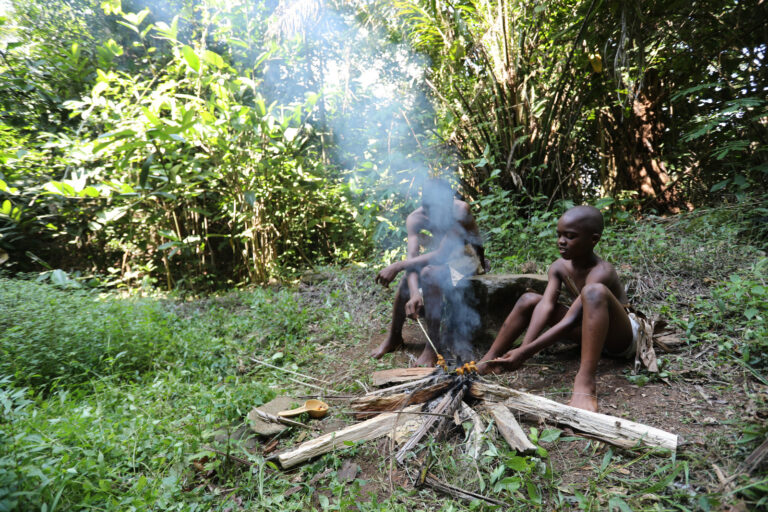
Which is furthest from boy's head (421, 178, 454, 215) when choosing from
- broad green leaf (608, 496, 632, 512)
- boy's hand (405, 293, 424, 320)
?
broad green leaf (608, 496, 632, 512)

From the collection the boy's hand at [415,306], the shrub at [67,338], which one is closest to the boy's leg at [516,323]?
the boy's hand at [415,306]

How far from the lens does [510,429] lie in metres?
1.68

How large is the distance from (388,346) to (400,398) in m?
0.92

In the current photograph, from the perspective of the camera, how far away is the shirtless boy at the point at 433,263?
2820 mm

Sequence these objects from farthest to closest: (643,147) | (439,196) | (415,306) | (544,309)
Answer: (643,147)
(439,196)
(415,306)
(544,309)

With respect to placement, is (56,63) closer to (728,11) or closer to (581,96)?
(581,96)

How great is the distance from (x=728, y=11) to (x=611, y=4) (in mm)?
1032

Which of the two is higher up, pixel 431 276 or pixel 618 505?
pixel 431 276

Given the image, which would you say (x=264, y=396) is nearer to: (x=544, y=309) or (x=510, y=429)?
(x=510, y=429)

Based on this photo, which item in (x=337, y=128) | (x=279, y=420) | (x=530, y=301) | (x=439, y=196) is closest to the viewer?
(x=279, y=420)

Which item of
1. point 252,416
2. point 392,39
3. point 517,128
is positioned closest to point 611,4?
point 517,128

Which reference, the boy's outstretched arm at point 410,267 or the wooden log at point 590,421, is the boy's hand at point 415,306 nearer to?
the boy's outstretched arm at point 410,267

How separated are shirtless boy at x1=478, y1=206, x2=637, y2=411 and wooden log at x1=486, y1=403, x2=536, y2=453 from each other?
13.5 inches

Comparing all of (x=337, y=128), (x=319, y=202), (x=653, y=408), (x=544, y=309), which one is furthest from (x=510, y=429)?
(x=337, y=128)
